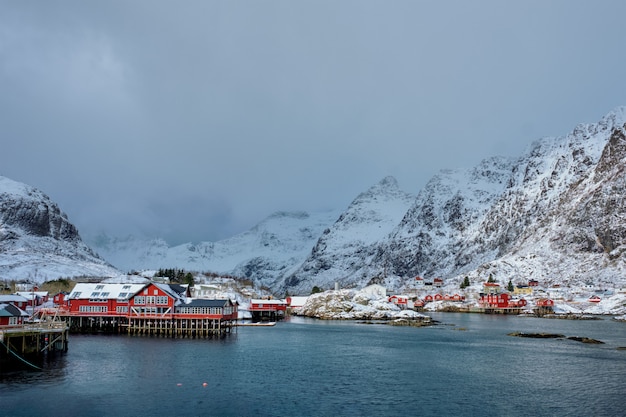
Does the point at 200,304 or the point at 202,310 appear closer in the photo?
the point at 202,310

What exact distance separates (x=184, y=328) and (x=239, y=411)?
229ft

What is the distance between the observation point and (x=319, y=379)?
62.1 m

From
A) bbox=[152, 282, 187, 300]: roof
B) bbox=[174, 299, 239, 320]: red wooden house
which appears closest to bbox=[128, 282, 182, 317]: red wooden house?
bbox=[152, 282, 187, 300]: roof

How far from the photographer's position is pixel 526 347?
3669 inches

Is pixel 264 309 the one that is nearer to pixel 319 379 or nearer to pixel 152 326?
pixel 152 326

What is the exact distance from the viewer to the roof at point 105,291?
118m

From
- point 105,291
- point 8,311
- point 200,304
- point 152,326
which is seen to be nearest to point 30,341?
point 8,311

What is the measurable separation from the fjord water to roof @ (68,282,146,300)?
833 inches

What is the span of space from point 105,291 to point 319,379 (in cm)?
7541

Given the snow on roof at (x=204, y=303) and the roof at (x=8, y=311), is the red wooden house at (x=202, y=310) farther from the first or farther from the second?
the roof at (x=8, y=311)

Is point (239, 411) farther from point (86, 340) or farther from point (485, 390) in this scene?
point (86, 340)

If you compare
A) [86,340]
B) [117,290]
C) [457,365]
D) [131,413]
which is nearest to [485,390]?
[457,365]

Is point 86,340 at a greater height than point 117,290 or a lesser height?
lesser

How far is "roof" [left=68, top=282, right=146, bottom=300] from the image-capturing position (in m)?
118
